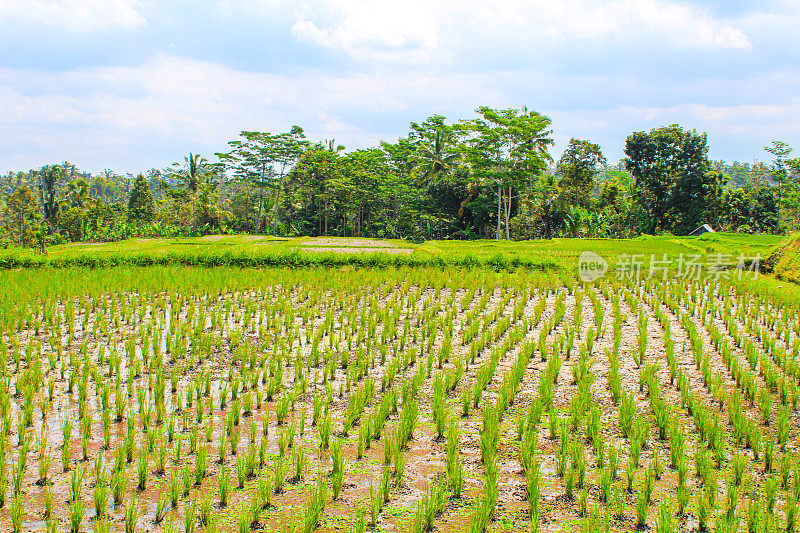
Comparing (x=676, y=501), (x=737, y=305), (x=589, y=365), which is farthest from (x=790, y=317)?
(x=676, y=501)

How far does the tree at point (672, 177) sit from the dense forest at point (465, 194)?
0.06 metres

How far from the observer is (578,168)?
29.8 metres

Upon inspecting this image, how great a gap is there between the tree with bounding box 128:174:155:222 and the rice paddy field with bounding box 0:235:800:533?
117 feet

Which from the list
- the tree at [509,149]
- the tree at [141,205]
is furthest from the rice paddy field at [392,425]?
the tree at [141,205]

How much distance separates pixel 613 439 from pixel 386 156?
34.4m

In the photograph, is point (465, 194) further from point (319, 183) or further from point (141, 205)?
point (141, 205)

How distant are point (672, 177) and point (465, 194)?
11088 mm

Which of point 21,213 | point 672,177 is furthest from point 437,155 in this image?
point 21,213

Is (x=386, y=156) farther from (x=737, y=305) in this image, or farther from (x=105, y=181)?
(x=105, y=181)

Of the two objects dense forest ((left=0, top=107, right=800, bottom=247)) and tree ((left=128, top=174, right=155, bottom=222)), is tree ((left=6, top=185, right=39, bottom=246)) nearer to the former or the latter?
dense forest ((left=0, top=107, right=800, bottom=247))

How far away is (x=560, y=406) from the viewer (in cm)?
435

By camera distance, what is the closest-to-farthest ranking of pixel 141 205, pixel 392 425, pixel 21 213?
pixel 392 425 < pixel 21 213 < pixel 141 205

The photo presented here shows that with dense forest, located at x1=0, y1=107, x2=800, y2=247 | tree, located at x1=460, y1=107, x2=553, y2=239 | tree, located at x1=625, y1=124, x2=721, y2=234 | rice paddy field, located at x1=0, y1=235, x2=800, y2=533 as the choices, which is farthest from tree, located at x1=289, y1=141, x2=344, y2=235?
rice paddy field, located at x1=0, y1=235, x2=800, y2=533

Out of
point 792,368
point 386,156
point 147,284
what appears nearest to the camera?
point 792,368
